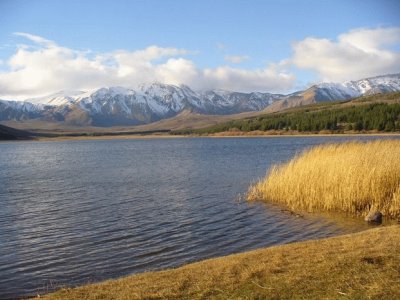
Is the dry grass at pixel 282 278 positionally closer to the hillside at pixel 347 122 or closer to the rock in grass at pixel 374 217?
the rock in grass at pixel 374 217

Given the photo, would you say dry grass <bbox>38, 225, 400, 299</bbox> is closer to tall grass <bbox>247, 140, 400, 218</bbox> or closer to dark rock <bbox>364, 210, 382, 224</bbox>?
dark rock <bbox>364, 210, 382, 224</bbox>

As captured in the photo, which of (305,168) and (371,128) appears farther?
(371,128)

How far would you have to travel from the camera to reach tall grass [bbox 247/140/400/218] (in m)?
21.8

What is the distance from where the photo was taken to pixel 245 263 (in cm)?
1247

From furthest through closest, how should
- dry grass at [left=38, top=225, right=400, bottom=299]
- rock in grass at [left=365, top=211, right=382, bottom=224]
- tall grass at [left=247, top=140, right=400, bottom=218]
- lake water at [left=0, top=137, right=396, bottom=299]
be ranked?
tall grass at [left=247, top=140, right=400, bottom=218]
rock in grass at [left=365, top=211, right=382, bottom=224]
lake water at [left=0, top=137, right=396, bottom=299]
dry grass at [left=38, top=225, right=400, bottom=299]

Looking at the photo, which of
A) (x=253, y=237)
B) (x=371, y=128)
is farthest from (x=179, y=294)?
(x=371, y=128)

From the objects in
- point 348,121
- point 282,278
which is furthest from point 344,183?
point 348,121

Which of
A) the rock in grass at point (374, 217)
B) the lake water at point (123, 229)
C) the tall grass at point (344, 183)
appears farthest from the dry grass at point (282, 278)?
the tall grass at point (344, 183)

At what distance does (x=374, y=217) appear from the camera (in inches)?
808

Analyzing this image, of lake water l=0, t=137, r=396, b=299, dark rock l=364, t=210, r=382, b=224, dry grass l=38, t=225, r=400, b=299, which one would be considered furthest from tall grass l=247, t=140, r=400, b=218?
dry grass l=38, t=225, r=400, b=299

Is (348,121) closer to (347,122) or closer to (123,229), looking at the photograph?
(347,122)

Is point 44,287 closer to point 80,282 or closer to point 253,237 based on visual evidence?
point 80,282

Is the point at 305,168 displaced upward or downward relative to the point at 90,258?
upward

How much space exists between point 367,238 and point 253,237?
18.4 feet
